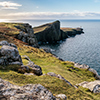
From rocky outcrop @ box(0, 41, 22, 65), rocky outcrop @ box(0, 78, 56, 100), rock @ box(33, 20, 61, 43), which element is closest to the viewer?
rocky outcrop @ box(0, 78, 56, 100)

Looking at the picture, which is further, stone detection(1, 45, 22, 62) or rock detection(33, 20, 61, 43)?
rock detection(33, 20, 61, 43)

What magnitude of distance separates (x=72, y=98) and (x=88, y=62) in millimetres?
60000

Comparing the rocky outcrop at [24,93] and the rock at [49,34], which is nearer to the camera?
the rocky outcrop at [24,93]

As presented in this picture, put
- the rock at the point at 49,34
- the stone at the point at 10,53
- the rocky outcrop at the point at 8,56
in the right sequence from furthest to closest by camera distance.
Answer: the rock at the point at 49,34, the stone at the point at 10,53, the rocky outcrop at the point at 8,56

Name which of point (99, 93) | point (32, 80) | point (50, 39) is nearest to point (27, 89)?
point (32, 80)

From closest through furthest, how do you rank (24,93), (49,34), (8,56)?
(24,93), (8,56), (49,34)

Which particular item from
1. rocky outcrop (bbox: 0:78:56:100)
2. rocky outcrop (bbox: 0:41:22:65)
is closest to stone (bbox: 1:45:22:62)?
rocky outcrop (bbox: 0:41:22:65)

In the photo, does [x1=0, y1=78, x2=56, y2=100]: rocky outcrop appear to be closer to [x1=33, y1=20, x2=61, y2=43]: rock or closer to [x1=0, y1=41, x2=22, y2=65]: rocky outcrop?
[x1=0, y1=41, x2=22, y2=65]: rocky outcrop

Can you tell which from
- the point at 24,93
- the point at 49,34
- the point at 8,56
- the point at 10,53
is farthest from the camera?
the point at 49,34

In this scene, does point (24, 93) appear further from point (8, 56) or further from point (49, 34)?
point (49, 34)

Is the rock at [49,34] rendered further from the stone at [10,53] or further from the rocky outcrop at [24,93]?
the rocky outcrop at [24,93]

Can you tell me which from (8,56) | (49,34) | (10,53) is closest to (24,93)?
(8,56)

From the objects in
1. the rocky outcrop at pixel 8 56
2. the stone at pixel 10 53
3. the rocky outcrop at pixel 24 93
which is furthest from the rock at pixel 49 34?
the rocky outcrop at pixel 24 93

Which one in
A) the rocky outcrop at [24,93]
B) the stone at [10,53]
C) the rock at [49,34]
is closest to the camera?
the rocky outcrop at [24,93]
